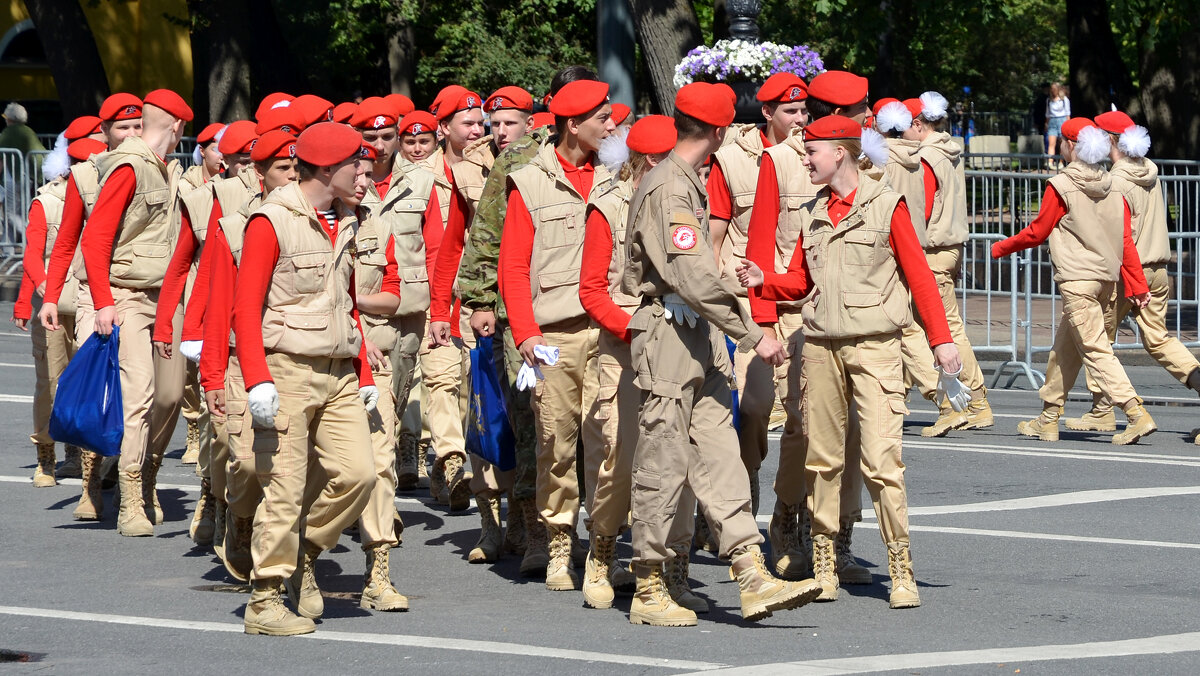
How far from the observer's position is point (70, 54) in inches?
998

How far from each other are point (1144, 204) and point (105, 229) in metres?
7.03

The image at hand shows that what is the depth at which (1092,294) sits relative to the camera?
40.3 feet

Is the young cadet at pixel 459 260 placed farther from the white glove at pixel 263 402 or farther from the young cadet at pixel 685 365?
the white glove at pixel 263 402

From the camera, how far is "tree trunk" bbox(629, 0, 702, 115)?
1912cm

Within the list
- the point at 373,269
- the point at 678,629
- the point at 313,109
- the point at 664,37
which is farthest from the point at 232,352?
the point at 664,37

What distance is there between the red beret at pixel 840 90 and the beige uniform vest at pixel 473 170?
1.64 meters

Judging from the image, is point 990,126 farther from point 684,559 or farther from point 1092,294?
point 684,559

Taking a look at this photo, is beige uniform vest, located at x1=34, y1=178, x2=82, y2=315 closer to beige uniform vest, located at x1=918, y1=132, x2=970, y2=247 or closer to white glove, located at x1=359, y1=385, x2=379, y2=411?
white glove, located at x1=359, y1=385, x2=379, y2=411

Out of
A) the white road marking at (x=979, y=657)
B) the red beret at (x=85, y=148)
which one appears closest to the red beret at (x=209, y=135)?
the red beret at (x=85, y=148)

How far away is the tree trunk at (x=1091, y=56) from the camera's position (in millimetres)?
27969

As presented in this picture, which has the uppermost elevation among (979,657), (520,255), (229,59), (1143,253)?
(229,59)

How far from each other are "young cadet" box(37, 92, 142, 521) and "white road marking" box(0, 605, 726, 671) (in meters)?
2.08

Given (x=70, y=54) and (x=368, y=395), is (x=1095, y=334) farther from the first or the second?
(x=70, y=54)

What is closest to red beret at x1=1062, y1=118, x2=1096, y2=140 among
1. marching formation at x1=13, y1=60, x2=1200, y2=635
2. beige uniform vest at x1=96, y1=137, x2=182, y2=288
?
marching formation at x1=13, y1=60, x2=1200, y2=635
